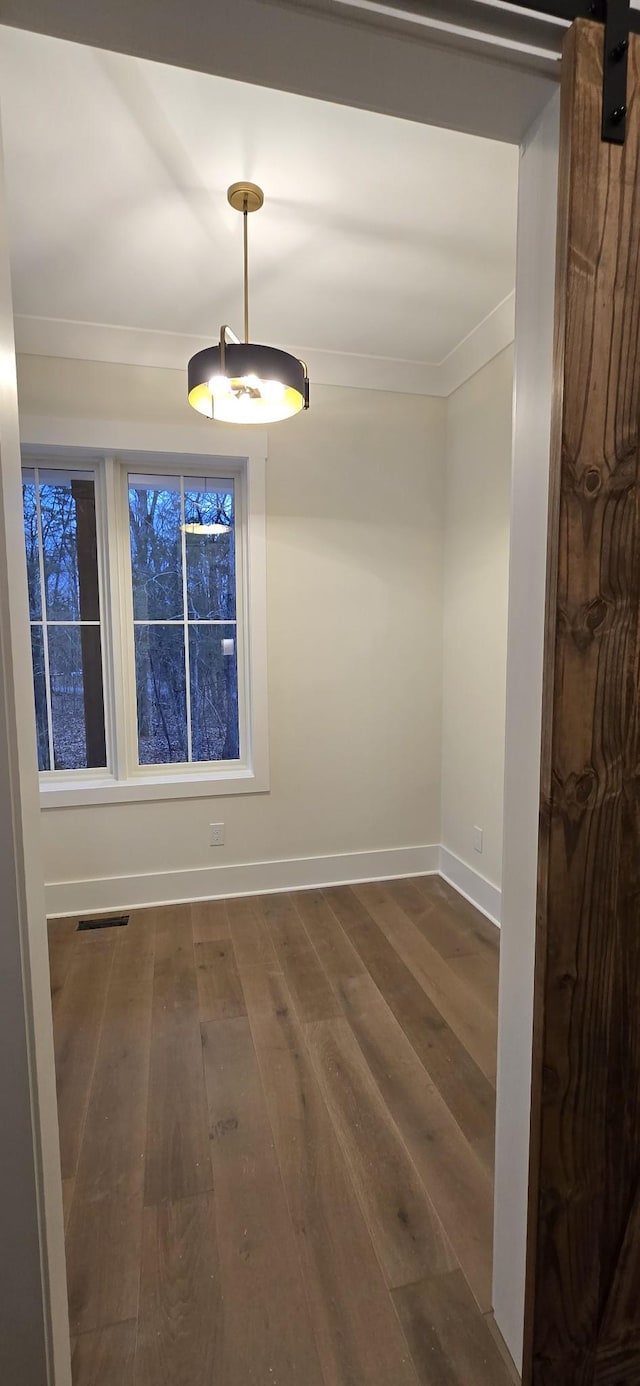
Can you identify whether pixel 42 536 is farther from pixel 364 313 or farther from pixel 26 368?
pixel 364 313

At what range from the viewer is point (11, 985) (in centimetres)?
73

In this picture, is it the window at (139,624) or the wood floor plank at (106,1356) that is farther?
the window at (139,624)

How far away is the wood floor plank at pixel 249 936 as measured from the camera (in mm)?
2326

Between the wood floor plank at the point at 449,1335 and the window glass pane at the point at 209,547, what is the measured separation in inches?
97.6

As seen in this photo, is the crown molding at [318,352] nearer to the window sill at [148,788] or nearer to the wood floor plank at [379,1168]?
the window sill at [148,788]

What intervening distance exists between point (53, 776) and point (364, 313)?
2529 mm

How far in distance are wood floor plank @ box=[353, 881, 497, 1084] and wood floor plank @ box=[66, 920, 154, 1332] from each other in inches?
39.9

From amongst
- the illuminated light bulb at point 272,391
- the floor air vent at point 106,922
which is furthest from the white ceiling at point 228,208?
the floor air vent at point 106,922

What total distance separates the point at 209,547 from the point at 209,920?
182cm

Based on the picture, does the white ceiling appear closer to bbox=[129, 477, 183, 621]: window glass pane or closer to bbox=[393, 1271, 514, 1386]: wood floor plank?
bbox=[129, 477, 183, 621]: window glass pane

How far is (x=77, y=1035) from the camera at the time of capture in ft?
6.27

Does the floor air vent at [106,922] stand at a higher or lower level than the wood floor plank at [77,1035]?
higher

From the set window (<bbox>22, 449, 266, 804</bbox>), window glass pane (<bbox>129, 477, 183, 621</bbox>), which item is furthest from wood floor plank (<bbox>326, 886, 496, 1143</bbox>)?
window glass pane (<bbox>129, 477, 183, 621</bbox>)

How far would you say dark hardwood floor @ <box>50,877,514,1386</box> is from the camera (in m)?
1.07
